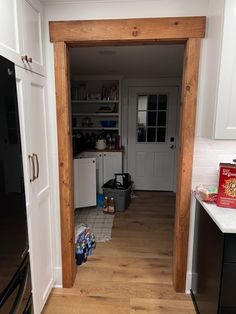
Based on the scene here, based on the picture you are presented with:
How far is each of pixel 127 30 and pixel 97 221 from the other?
2443 millimetres

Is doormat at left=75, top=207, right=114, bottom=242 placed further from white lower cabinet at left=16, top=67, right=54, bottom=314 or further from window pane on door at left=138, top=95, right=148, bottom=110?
window pane on door at left=138, top=95, right=148, bottom=110

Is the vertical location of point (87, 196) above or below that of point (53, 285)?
above

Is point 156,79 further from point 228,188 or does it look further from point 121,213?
point 228,188

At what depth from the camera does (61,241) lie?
6.23 ft

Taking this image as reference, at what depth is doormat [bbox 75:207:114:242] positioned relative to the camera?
2.84 m

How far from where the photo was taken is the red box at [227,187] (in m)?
1.48

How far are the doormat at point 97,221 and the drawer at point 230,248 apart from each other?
173 centimetres

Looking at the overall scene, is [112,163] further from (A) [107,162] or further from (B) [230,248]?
(B) [230,248]

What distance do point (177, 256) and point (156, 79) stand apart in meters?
3.21

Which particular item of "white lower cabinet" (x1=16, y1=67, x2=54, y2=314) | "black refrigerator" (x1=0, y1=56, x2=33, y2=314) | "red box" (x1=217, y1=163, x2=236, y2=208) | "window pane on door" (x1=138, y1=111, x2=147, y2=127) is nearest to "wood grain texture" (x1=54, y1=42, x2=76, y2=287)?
"white lower cabinet" (x1=16, y1=67, x2=54, y2=314)

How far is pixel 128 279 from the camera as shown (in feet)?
6.80

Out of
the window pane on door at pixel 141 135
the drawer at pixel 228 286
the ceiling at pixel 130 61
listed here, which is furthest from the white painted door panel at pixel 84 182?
the drawer at pixel 228 286

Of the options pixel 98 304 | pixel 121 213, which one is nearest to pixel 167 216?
pixel 121 213

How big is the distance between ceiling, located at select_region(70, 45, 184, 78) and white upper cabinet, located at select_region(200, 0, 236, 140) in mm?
1017
